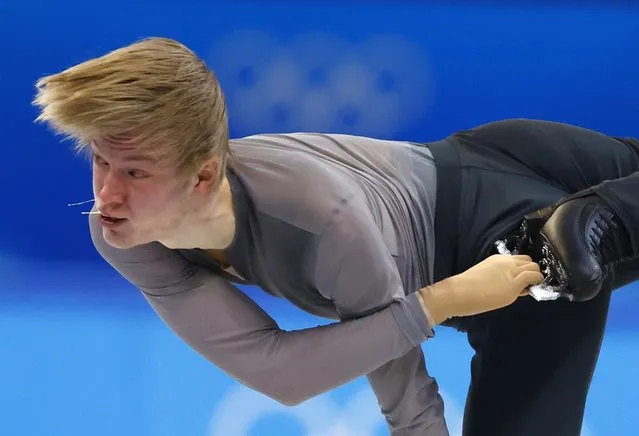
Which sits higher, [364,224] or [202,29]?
[202,29]

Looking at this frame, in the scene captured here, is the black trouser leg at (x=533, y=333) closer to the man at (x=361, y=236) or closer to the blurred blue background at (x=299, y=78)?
the man at (x=361, y=236)

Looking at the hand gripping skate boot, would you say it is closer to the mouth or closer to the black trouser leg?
the black trouser leg

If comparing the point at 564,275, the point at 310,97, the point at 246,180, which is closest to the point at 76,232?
the point at 310,97

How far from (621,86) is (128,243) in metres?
1.31

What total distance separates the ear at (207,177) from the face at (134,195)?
1 cm

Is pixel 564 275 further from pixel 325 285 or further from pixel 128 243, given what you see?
pixel 128 243

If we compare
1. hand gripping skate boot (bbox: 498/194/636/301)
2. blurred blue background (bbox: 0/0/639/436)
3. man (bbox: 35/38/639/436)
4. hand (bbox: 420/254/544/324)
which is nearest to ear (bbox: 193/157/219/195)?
man (bbox: 35/38/639/436)

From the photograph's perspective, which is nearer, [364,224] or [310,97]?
[364,224]

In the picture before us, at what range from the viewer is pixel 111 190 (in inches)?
30.6

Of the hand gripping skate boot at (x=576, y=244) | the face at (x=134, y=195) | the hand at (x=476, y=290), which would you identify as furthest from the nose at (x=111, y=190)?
the hand gripping skate boot at (x=576, y=244)

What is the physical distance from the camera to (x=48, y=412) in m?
1.51

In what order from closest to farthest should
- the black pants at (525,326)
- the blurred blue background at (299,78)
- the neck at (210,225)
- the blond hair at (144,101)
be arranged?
the blond hair at (144,101), the neck at (210,225), the black pants at (525,326), the blurred blue background at (299,78)

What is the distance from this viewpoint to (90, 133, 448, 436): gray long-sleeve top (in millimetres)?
846

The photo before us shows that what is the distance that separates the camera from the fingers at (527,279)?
89cm
